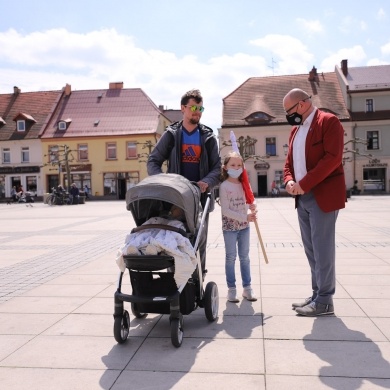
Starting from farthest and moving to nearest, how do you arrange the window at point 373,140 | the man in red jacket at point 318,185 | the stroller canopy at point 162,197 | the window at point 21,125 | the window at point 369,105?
the window at point 21,125 → the window at point 369,105 → the window at point 373,140 → the man in red jacket at point 318,185 → the stroller canopy at point 162,197

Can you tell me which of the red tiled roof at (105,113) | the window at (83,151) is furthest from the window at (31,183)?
the window at (83,151)

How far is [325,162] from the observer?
4.15m

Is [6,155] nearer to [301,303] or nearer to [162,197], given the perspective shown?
[301,303]

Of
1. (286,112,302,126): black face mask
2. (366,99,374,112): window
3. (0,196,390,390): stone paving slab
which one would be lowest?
(0,196,390,390): stone paving slab

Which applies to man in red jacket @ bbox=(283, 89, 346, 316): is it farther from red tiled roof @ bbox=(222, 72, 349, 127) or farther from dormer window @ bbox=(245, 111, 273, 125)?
dormer window @ bbox=(245, 111, 273, 125)

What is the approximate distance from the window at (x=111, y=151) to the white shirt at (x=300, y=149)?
142ft

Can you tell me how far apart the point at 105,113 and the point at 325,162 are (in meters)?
47.0

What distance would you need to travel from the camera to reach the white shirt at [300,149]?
14.6ft

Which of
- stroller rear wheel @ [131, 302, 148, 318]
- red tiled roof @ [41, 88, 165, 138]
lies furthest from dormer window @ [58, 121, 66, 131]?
stroller rear wheel @ [131, 302, 148, 318]

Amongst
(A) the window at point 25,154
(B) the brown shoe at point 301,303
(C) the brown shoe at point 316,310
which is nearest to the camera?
(C) the brown shoe at point 316,310

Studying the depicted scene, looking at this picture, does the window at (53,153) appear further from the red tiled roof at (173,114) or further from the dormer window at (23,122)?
the red tiled roof at (173,114)

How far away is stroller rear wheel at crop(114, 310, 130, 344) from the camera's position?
3.59 m

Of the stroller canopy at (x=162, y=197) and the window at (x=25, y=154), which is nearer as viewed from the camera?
the stroller canopy at (x=162, y=197)

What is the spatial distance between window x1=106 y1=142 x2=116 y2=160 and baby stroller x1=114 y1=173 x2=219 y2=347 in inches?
1719
